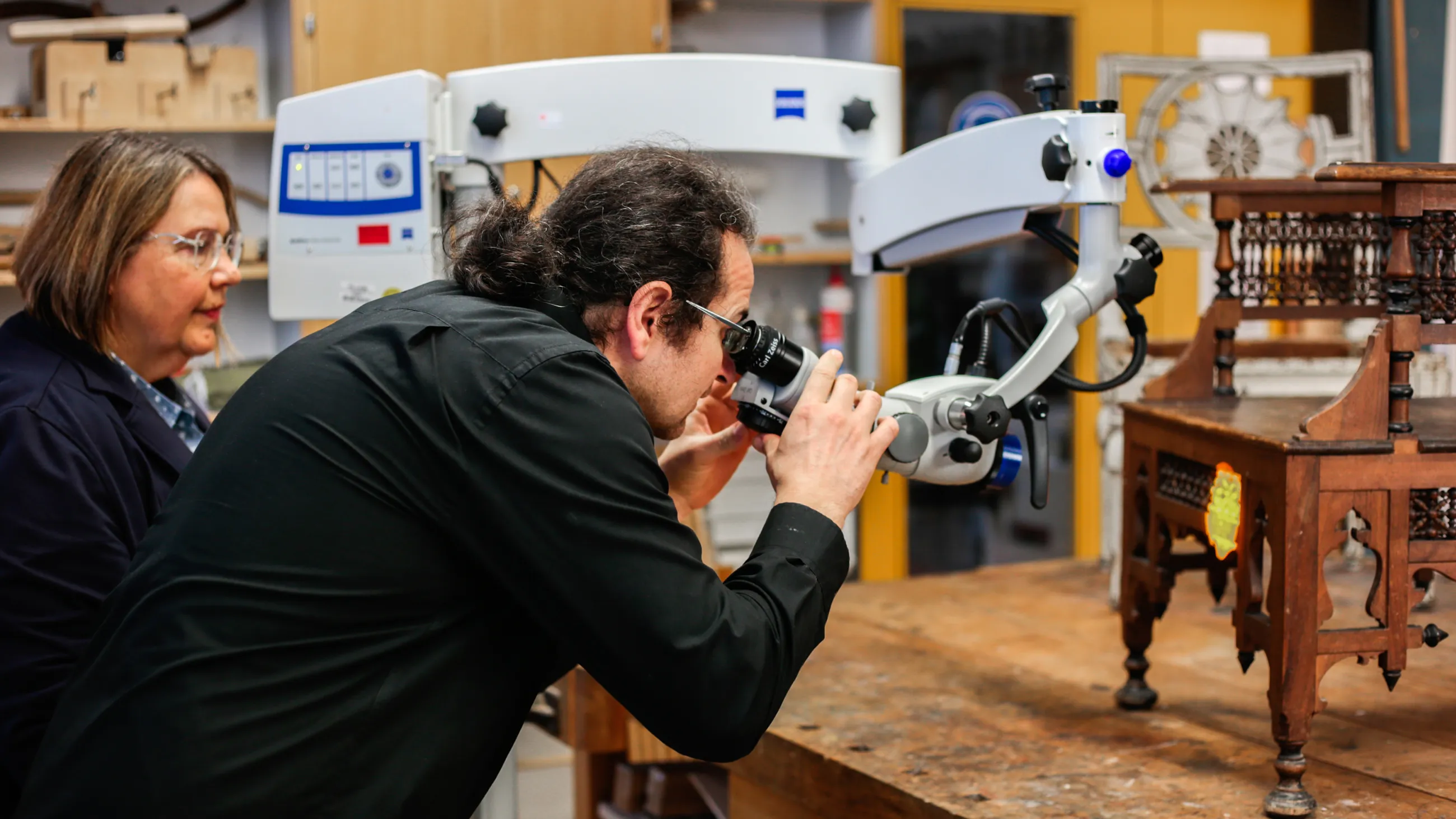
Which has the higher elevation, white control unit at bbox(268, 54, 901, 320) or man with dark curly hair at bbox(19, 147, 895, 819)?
white control unit at bbox(268, 54, 901, 320)

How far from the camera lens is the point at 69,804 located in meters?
1.12

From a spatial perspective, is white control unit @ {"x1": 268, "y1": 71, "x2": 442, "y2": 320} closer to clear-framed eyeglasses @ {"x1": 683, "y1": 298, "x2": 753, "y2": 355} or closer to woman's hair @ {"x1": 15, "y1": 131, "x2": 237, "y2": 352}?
woman's hair @ {"x1": 15, "y1": 131, "x2": 237, "y2": 352}

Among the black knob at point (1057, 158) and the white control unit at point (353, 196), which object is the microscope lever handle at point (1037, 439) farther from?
the white control unit at point (353, 196)

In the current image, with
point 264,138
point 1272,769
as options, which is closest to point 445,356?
point 1272,769

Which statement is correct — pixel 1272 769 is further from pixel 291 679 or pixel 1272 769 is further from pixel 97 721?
pixel 97 721

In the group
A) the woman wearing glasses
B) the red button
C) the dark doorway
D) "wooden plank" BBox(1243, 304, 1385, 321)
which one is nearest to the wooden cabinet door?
the dark doorway

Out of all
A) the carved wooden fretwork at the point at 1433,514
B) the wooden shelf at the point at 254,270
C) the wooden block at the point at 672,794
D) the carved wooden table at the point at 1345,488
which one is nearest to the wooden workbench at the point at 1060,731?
the carved wooden table at the point at 1345,488

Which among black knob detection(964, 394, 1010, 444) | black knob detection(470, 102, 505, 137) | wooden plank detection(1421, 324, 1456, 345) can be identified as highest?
black knob detection(470, 102, 505, 137)

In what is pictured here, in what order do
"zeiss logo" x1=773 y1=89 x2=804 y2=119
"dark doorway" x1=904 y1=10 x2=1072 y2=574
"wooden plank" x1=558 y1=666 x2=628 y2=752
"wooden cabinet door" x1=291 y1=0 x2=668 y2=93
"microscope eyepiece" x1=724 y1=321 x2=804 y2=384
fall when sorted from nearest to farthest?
"microscope eyepiece" x1=724 y1=321 x2=804 y2=384
"zeiss logo" x1=773 y1=89 x2=804 y2=119
"wooden plank" x1=558 y1=666 x2=628 y2=752
"wooden cabinet door" x1=291 y1=0 x2=668 y2=93
"dark doorway" x1=904 y1=10 x2=1072 y2=574

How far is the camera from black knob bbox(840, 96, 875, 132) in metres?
2.01

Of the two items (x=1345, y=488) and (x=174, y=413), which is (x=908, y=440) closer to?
(x=1345, y=488)

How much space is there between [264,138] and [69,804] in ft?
8.86

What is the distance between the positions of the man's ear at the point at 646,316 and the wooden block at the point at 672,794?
1649 mm

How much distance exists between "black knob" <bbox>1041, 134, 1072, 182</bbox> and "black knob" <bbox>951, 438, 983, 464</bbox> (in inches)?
14.7
